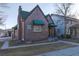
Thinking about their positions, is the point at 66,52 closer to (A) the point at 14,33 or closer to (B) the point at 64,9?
(B) the point at 64,9

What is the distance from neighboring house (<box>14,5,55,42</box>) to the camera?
6.86 m

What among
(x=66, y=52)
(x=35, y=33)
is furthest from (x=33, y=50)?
(x=66, y=52)

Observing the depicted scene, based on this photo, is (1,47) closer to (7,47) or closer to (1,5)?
(7,47)

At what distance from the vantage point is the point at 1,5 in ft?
22.5

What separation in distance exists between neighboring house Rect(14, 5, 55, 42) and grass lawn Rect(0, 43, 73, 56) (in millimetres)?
147

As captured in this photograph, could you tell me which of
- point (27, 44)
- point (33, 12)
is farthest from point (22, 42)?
point (33, 12)

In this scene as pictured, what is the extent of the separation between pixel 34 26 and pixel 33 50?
0.41 meters

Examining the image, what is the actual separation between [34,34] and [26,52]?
34 centimetres

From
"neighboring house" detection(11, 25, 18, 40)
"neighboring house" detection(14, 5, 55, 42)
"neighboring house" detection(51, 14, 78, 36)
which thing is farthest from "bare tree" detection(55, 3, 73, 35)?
"neighboring house" detection(11, 25, 18, 40)

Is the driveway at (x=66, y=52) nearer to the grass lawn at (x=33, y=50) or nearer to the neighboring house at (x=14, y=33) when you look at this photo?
the grass lawn at (x=33, y=50)

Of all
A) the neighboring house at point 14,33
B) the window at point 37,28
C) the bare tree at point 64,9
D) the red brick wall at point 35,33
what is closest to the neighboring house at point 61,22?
the bare tree at point 64,9

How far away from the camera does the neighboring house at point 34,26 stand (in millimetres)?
6863

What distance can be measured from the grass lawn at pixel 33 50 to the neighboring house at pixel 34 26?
147 millimetres

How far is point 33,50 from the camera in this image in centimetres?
684
